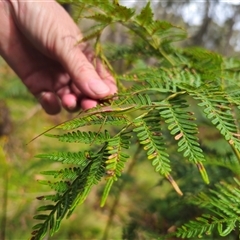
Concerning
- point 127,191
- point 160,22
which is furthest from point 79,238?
point 160,22

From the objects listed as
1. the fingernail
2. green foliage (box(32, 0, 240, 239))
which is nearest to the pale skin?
Answer: the fingernail

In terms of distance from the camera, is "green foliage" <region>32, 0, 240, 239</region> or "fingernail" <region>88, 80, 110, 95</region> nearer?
"green foliage" <region>32, 0, 240, 239</region>

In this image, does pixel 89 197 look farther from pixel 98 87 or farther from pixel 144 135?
pixel 144 135

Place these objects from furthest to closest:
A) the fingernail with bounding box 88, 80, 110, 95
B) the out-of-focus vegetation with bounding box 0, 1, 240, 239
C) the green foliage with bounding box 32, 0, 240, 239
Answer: the out-of-focus vegetation with bounding box 0, 1, 240, 239 < the fingernail with bounding box 88, 80, 110, 95 < the green foliage with bounding box 32, 0, 240, 239

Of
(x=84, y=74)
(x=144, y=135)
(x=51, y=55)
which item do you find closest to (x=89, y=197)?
(x=51, y=55)

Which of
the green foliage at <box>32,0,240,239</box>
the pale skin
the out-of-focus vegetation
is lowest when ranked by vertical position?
the out-of-focus vegetation

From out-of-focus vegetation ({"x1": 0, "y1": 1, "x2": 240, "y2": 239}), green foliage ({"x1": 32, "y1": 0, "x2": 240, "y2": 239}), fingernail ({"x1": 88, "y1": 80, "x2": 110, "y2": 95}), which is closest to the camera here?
green foliage ({"x1": 32, "y1": 0, "x2": 240, "y2": 239})

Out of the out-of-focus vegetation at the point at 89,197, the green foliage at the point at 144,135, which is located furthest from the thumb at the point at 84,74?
the out-of-focus vegetation at the point at 89,197

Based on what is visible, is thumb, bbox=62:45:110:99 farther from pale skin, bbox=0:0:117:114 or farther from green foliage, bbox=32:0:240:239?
green foliage, bbox=32:0:240:239
